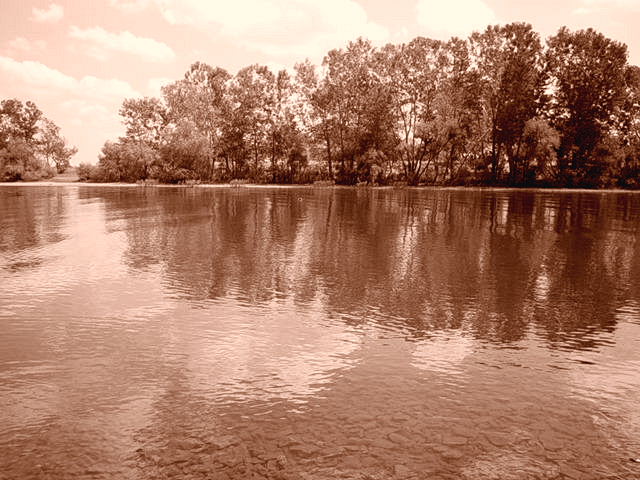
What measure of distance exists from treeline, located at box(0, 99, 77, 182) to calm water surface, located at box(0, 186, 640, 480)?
294ft

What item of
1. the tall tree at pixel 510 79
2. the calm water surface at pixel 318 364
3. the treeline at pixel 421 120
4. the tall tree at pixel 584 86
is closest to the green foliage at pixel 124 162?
the treeline at pixel 421 120

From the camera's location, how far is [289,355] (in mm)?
9586

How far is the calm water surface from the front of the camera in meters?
6.36

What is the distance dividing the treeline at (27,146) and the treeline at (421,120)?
1066 centimetres

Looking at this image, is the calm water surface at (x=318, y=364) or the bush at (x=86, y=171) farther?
the bush at (x=86, y=171)

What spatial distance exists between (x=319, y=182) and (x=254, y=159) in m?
18.1

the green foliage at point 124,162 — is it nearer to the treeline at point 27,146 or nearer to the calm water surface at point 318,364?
the treeline at point 27,146

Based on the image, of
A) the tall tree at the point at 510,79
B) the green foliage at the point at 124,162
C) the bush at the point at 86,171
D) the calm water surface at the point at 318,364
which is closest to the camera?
the calm water surface at the point at 318,364

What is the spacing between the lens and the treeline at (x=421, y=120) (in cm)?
7569

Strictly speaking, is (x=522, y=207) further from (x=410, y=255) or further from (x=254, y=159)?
(x=254, y=159)

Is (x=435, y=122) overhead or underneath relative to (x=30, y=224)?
overhead

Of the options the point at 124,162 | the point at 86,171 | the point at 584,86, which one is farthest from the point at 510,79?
the point at 86,171

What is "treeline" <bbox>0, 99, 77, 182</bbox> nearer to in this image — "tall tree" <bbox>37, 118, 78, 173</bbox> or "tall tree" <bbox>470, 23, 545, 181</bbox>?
"tall tree" <bbox>37, 118, 78, 173</bbox>

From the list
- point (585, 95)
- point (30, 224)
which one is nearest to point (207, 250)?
point (30, 224)
